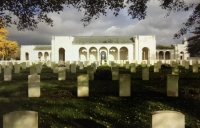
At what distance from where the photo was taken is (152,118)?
343 centimetres

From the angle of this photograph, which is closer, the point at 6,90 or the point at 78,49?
the point at 6,90

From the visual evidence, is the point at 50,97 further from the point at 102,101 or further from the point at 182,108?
the point at 182,108

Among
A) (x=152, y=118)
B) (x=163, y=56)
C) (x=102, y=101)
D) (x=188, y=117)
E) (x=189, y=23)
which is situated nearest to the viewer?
(x=152, y=118)

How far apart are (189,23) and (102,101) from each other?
6856 millimetres

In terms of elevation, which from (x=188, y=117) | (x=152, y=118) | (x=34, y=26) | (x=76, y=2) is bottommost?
(x=188, y=117)

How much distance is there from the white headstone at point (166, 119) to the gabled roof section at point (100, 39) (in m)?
48.5

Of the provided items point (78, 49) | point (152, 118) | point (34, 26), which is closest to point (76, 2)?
point (34, 26)

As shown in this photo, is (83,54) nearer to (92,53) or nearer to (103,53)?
(92,53)

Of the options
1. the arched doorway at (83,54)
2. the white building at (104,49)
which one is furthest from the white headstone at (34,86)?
the arched doorway at (83,54)

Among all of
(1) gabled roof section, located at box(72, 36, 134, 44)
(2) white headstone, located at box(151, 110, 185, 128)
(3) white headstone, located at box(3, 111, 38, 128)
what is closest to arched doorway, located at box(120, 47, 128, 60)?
(1) gabled roof section, located at box(72, 36, 134, 44)

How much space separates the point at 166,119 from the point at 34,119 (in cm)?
214

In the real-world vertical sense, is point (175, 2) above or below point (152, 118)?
above

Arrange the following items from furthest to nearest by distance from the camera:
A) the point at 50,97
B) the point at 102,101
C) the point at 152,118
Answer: the point at 50,97
the point at 102,101
the point at 152,118

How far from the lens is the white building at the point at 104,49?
50.2m
